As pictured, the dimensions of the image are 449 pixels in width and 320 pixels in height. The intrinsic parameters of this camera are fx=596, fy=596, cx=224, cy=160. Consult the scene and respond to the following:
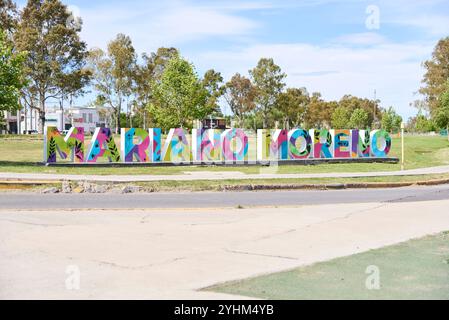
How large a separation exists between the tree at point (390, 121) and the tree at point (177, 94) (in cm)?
5220

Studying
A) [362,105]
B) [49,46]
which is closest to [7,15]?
[49,46]

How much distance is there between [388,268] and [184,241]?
3112 millimetres

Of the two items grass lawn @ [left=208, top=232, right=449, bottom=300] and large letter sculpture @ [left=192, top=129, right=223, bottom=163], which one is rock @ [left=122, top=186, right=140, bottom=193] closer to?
large letter sculpture @ [left=192, top=129, right=223, bottom=163]

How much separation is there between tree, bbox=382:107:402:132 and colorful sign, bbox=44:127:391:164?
7058 centimetres

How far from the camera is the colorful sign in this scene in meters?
25.5

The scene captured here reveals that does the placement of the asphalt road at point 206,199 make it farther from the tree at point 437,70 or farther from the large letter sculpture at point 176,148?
the tree at point 437,70

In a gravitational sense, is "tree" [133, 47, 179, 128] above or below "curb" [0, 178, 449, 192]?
above

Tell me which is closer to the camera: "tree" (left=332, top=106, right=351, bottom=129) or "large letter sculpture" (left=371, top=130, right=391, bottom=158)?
"large letter sculpture" (left=371, top=130, right=391, bottom=158)

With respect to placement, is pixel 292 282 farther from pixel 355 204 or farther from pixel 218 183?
pixel 218 183

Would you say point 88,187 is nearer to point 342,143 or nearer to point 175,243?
point 175,243

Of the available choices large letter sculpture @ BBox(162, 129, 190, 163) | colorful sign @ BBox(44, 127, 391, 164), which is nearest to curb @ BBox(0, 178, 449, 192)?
colorful sign @ BBox(44, 127, 391, 164)

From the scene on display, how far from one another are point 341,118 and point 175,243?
110357 mm
